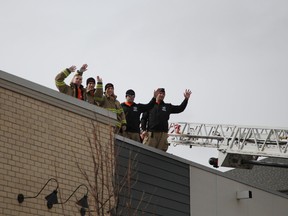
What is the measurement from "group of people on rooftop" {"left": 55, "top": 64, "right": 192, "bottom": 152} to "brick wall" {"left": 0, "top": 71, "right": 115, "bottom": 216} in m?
1.25

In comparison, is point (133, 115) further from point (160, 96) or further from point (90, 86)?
point (90, 86)

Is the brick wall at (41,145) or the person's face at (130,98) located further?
the person's face at (130,98)

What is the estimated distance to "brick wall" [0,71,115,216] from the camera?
500 inches

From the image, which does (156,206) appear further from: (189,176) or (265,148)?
(265,148)

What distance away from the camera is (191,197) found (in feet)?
59.5

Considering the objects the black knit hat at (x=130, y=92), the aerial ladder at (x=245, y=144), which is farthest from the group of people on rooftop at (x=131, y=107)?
the aerial ladder at (x=245, y=144)

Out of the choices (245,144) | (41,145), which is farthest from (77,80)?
(245,144)

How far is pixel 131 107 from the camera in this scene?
1747 cm

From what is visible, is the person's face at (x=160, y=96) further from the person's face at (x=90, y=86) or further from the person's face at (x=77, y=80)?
the person's face at (x=77, y=80)

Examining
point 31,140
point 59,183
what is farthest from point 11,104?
point 59,183

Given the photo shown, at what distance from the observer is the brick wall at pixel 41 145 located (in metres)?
12.7

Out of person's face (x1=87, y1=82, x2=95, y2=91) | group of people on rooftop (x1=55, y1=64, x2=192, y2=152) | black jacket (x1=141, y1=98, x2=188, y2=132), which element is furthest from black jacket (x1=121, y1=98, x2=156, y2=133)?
person's face (x1=87, y1=82, x2=95, y2=91)

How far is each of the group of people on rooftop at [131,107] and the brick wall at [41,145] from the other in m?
1.25

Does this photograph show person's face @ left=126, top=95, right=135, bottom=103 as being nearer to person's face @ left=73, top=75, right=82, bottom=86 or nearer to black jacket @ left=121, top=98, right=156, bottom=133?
black jacket @ left=121, top=98, right=156, bottom=133
